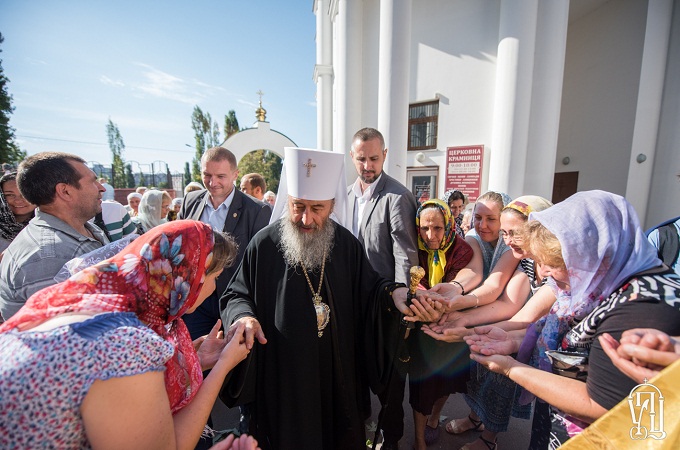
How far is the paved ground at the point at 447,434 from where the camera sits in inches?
103

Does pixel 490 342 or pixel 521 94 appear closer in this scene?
pixel 490 342

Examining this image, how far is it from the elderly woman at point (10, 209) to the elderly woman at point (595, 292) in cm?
406

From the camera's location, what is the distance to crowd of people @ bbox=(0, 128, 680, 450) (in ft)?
2.93

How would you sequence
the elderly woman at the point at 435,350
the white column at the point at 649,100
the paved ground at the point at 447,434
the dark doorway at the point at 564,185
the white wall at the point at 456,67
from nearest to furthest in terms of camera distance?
the elderly woman at the point at 435,350
the paved ground at the point at 447,434
the white column at the point at 649,100
the white wall at the point at 456,67
the dark doorway at the point at 564,185

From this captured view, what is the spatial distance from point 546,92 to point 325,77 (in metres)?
10.3

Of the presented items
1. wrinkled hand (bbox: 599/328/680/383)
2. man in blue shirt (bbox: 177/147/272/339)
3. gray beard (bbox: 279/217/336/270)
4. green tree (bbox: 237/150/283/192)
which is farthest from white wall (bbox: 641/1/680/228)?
green tree (bbox: 237/150/283/192)

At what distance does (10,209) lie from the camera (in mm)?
2768

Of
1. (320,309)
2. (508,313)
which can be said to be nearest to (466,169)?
(508,313)

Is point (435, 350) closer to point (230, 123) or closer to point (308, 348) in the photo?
point (308, 348)

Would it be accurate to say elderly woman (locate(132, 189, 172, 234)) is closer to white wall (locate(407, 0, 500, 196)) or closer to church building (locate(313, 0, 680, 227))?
church building (locate(313, 0, 680, 227))

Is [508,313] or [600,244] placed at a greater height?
[600,244]

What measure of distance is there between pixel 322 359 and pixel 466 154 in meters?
8.98

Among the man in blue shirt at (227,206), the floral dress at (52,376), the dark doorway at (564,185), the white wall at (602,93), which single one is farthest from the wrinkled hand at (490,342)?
the dark doorway at (564,185)

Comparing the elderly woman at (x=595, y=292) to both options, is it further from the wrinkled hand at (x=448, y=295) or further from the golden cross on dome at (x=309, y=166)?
the golden cross on dome at (x=309, y=166)
